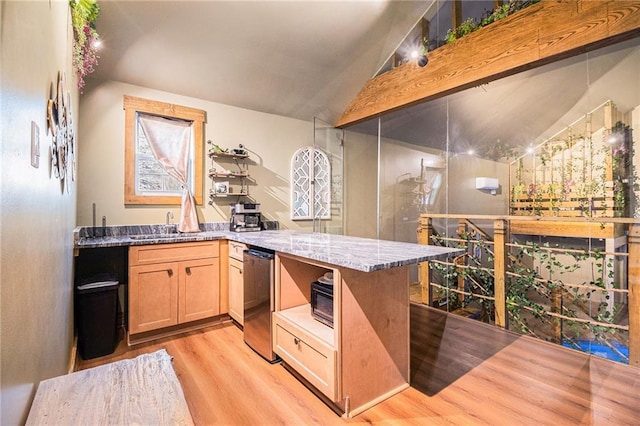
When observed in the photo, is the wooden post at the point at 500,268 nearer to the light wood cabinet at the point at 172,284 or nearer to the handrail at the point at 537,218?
the handrail at the point at 537,218

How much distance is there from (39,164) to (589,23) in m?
3.34

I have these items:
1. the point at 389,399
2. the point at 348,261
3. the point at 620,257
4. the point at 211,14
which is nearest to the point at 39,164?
the point at 348,261

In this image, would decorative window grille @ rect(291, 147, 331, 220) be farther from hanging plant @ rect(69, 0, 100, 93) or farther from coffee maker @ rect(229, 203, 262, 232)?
hanging plant @ rect(69, 0, 100, 93)

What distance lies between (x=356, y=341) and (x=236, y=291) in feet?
5.20

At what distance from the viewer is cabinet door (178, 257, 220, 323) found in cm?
281

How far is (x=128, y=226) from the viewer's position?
3.10m

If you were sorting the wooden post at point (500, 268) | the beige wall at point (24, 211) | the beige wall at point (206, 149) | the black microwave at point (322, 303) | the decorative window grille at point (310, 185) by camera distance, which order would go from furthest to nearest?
the decorative window grille at point (310, 185) → the wooden post at point (500, 268) → the beige wall at point (206, 149) → the black microwave at point (322, 303) → the beige wall at point (24, 211)

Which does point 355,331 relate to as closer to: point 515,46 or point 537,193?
point 537,193

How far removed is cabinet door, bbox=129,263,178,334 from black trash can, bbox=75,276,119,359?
15cm

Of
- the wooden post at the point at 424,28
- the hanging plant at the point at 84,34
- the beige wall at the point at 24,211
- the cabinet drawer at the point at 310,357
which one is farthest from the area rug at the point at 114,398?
the wooden post at the point at 424,28

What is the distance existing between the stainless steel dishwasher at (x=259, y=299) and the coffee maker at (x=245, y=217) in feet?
3.43

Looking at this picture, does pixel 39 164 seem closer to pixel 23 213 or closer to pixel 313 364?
pixel 23 213

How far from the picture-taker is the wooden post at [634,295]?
220 cm

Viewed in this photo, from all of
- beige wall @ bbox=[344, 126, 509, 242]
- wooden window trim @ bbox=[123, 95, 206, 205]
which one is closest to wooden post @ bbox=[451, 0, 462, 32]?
beige wall @ bbox=[344, 126, 509, 242]
